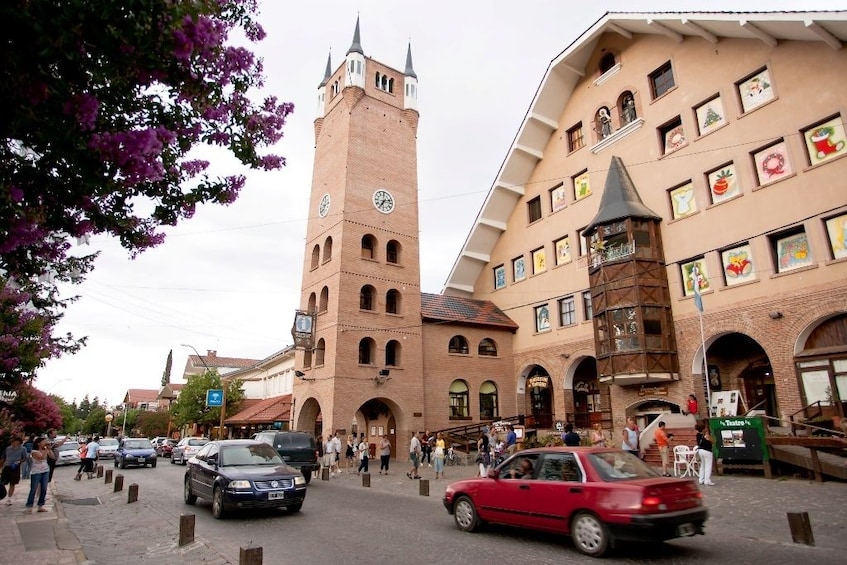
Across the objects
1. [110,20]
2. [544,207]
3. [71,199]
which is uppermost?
[544,207]

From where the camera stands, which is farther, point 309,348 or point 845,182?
point 309,348

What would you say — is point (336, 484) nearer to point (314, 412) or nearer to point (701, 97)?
point (314, 412)

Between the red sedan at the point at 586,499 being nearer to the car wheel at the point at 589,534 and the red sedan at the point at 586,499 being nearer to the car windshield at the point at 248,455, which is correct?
the car wheel at the point at 589,534

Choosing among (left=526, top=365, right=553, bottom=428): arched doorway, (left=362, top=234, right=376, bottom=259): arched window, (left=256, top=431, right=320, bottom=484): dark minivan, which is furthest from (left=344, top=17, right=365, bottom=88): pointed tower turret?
(left=256, top=431, right=320, bottom=484): dark minivan

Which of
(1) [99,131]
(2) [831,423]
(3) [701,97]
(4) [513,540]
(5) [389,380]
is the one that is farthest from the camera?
(5) [389,380]

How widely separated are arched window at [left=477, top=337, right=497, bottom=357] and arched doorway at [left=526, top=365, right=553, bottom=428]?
95.3 inches

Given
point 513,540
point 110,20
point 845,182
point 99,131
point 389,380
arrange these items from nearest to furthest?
point 110,20, point 99,131, point 513,540, point 845,182, point 389,380

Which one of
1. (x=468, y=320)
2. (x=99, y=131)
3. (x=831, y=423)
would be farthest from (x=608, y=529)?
(x=468, y=320)

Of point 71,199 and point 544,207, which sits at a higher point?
point 544,207

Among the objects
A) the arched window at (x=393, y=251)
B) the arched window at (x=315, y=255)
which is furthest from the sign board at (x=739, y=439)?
the arched window at (x=315, y=255)

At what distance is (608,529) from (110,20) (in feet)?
25.6

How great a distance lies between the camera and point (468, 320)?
3105cm

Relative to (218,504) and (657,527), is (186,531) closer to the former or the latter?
(218,504)

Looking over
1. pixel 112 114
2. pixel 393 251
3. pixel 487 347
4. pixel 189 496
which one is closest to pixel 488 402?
pixel 487 347
